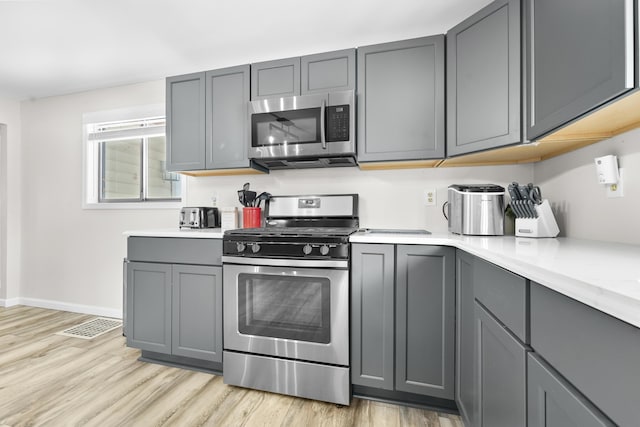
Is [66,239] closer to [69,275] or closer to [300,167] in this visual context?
[69,275]

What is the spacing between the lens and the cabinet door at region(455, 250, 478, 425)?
4.45 feet

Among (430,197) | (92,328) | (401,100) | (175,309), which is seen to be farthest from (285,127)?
(92,328)

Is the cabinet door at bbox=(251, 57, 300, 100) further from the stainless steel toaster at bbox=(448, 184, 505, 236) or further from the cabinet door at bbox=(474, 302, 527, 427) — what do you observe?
the cabinet door at bbox=(474, 302, 527, 427)

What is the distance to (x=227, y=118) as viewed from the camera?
229 cm

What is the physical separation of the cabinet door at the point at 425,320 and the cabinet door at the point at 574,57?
79 cm

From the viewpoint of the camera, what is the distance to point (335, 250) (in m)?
1.72

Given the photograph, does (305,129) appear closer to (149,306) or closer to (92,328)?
(149,306)

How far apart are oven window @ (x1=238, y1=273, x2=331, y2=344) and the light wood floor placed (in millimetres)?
389

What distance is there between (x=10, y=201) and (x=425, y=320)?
4642 mm

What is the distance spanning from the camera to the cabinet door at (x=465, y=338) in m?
1.36

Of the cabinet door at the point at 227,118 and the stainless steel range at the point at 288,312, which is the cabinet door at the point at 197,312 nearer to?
the stainless steel range at the point at 288,312

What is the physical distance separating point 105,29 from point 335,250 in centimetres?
231

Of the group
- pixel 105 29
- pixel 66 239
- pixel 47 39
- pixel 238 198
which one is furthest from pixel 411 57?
pixel 66 239

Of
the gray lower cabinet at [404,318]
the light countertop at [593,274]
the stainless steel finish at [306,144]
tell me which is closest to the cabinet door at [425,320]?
the gray lower cabinet at [404,318]
